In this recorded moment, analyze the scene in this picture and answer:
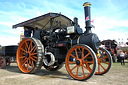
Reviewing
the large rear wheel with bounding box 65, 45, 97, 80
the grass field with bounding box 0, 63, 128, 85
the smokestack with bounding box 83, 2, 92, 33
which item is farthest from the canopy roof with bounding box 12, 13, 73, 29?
the grass field with bounding box 0, 63, 128, 85

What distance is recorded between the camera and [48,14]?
5203mm

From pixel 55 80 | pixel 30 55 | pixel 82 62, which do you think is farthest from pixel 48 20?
pixel 55 80

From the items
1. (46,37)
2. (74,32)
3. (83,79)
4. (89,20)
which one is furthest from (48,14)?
(83,79)

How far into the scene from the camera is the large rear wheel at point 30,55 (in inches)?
195

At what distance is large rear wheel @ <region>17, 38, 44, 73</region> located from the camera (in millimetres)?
4965

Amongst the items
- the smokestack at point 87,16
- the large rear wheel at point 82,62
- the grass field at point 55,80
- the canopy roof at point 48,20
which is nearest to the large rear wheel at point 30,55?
the grass field at point 55,80

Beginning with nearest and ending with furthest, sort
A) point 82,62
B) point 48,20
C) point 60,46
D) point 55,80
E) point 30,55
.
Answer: point 55,80, point 82,62, point 60,46, point 30,55, point 48,20

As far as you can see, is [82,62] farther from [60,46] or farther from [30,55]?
[30,55]

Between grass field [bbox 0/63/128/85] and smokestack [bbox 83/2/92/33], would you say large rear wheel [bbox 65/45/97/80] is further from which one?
smokestack [bbox 83/2/92/33]

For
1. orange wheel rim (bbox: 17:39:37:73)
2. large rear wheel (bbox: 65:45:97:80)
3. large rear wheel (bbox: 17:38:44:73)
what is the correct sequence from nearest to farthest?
large rear wheel (bbox: 65:45:97:80)
large rear wheel (bbox: 17:38:44:73)
orange wheel rim (bbox: 17:39:37:73)

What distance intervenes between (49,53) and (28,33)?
7.91 ft

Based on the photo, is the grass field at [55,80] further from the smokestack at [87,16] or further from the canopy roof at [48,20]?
the canopy roof at [48,20]

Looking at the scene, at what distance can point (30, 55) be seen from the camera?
17.5 feet

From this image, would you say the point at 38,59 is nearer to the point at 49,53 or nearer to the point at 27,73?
the point at 49,53
